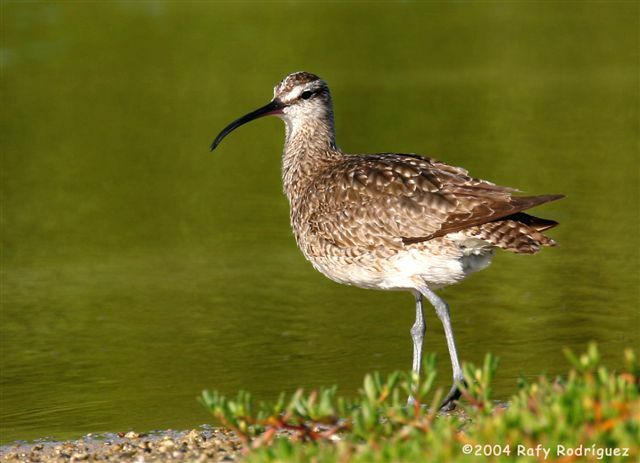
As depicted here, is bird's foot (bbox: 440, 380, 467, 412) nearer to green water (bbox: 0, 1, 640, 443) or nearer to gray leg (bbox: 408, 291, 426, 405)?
gray leg (bbox: 408, 291, 426, 405)

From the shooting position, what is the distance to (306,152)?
10898 mm

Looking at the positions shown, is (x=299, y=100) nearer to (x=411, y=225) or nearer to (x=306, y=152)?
(x=306, y=152)

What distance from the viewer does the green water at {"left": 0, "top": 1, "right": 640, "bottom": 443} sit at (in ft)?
37.2

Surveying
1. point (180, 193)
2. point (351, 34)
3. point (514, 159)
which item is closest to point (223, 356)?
point (180, 193)

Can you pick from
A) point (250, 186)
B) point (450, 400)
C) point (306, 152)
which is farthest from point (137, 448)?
point (250, 186)

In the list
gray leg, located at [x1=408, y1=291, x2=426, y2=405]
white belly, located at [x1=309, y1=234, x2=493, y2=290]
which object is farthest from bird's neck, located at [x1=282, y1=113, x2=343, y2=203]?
gray leg, located at [x1=408, y1=291, x2=426, y2=405]

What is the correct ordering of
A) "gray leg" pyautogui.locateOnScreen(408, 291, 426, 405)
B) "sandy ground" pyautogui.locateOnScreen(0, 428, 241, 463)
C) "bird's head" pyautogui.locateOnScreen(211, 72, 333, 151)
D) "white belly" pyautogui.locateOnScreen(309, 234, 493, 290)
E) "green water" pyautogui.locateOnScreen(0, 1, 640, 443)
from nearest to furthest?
"sandy ground" pyautogui.locateOnScreen(0, 428, 241, 463) → "white belly" pyautogui.locateOnScreen(309, 234, 493, 290) → "gray leg" pyautogui.locateOnScreen(408, 291, 426, 405) → "bird's head" pyautogui.locateOnScreen(211, 72, 333, 151) → "green water" pyautogui.locateOnScreen(0, 1, 640, 443)

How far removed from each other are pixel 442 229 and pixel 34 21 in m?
23.3

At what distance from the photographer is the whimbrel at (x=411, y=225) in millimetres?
9258

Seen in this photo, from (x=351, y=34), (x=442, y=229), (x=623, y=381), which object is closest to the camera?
(x=623, y=381)

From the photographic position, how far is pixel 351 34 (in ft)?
98.2

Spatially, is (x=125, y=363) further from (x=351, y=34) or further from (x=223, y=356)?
(x=351, y=34)

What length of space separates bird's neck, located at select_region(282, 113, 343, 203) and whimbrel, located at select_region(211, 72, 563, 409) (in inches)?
4.8

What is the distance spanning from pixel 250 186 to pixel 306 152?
7.30m
